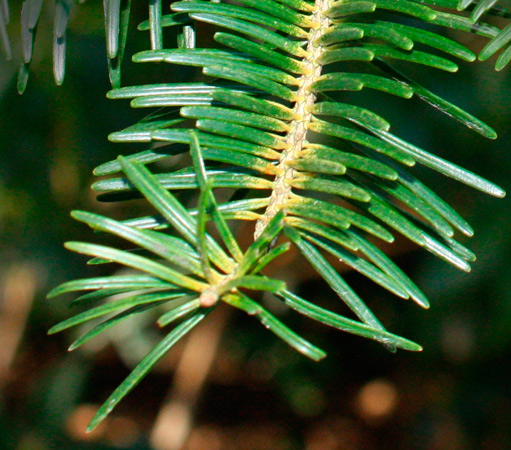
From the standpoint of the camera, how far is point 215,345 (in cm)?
120

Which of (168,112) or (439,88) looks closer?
(168,112)

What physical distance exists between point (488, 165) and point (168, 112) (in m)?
0.67

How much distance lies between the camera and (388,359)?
1.25 m

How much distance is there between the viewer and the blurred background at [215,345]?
96 centimetres

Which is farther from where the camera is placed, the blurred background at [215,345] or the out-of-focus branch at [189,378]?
the out-of-focus branch at [189,378]

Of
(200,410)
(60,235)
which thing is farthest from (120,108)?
(200,410)

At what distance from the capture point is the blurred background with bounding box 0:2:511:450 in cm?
96

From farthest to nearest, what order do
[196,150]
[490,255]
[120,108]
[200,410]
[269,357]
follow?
[200,410], [269,357], [120,108], [490,255], [196,150]

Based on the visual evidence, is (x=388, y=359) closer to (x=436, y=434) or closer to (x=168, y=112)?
(x=436, y=434)

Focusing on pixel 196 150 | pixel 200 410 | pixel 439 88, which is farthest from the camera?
pixel 200 410

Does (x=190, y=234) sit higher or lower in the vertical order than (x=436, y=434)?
higher

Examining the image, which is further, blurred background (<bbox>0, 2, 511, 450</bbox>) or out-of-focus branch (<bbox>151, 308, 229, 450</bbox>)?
out-of-focus branch (<bbox>151, 308, 229, 450</bbox>)

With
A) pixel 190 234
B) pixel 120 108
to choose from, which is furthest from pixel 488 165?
pixel 190 234

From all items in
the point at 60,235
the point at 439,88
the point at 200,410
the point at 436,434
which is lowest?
the point at 200,410
